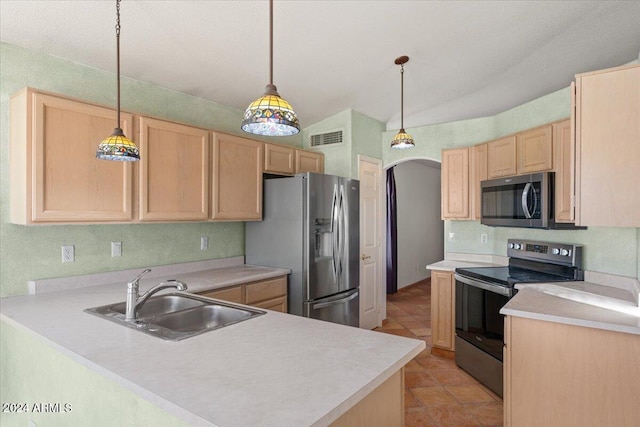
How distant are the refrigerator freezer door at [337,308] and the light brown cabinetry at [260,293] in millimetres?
242

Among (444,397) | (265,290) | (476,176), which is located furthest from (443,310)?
(265,290)

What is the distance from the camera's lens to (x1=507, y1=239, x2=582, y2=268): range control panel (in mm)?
2900

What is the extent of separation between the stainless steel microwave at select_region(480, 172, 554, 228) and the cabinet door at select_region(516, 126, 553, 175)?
0.46 feet

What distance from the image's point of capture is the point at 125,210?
2496mm

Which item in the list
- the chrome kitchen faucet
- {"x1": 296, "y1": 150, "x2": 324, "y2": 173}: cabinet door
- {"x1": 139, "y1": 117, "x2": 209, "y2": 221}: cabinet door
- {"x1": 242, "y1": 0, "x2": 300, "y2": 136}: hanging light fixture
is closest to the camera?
{"x1": 242, "y1": 0, "x2": 300, "y2": 136}: hanging light fixture

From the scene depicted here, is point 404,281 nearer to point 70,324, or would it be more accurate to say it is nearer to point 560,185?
point 560,185

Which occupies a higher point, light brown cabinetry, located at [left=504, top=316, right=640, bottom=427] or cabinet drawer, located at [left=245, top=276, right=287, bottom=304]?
cabinet drawer, located at [left=245, top=276, right=287, bottom=304]

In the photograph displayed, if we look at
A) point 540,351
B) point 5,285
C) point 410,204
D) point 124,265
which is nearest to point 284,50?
point 124,265

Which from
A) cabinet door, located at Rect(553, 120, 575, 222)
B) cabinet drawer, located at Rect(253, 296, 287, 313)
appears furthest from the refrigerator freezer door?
cabinet door, located at Rect(553, 120, 575, 222)

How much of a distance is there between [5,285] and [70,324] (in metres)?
0.99

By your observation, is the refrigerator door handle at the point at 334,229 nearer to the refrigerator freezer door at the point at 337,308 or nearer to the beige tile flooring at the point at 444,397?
the refrigerator freezer door at the point at 337,308

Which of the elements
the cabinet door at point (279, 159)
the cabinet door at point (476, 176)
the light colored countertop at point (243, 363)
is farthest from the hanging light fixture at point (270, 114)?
the cabinet door at point (476, 176)

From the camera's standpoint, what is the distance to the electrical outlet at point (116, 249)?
2760 mm

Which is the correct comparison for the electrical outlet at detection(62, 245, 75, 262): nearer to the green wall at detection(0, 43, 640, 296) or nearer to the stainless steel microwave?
the green wall at detection(0, 43, 640, 296)
